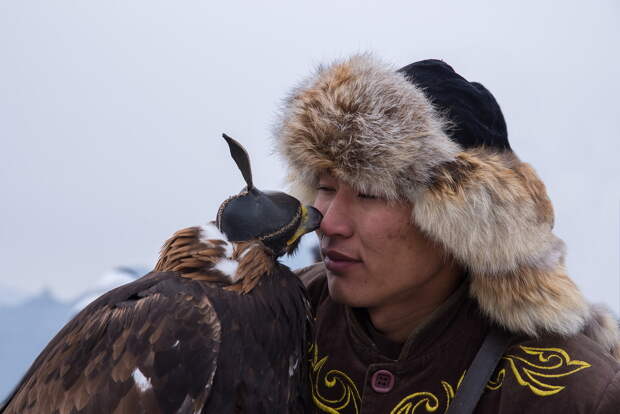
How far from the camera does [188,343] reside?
1656 millimetres

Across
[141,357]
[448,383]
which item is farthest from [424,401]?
[141,357]

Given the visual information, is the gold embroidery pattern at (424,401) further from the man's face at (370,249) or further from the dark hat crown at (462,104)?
the dark hat crown at (462,104)

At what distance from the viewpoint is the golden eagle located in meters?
1.65

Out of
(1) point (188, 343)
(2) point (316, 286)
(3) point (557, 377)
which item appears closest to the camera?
(1) point (188, 343)

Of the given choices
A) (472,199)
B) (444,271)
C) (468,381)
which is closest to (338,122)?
(472,199)

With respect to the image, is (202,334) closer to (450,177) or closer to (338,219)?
(338,219)

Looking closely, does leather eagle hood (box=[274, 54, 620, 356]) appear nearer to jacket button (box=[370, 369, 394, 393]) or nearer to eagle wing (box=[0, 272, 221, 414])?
jacket button (box=[370, 369, 394, 393])

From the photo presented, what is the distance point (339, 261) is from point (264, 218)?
280mm

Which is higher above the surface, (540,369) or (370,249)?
(370,249)

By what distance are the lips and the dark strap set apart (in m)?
0.42

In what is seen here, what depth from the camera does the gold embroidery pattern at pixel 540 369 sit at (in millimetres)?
1771

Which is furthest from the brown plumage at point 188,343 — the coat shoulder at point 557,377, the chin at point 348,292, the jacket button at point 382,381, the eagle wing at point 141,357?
the coat shoulder at point 557,377

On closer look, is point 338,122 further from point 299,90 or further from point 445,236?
point 445,236

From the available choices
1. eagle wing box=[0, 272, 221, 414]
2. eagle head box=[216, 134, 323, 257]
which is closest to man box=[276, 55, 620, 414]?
eagle head box=[216, 134, 323, 257]
